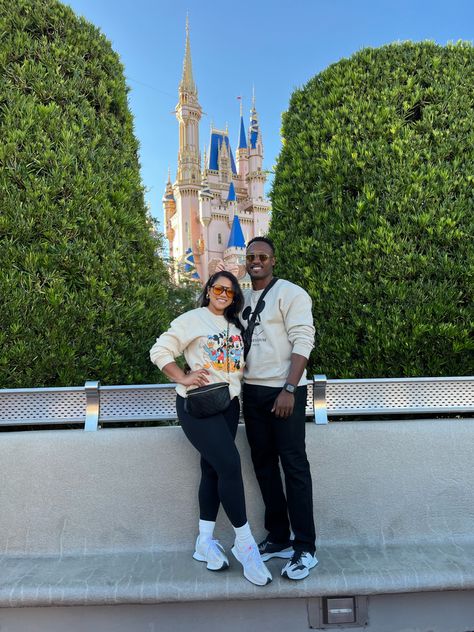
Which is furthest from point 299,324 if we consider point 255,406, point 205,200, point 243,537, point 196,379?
point 205,200

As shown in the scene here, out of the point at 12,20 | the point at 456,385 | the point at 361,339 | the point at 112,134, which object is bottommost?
the point at 456,385

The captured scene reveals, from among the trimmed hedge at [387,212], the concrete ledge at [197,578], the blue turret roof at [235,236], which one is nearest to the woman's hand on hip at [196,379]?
the concrete ledge at [197,578]

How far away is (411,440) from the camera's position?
2.81m

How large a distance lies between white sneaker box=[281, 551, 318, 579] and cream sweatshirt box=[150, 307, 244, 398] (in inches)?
36.9

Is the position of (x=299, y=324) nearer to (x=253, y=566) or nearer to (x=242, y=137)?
(x=253, y=566)

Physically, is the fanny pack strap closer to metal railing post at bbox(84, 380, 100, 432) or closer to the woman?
the woman

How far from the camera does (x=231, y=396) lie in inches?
100

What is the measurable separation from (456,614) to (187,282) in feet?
51.6

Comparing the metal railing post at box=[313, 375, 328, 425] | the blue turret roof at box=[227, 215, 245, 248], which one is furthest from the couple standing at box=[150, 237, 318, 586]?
the blue turret roof at box=[227, 215, 245, 248]

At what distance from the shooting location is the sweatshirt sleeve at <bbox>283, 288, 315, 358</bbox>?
8.13ft

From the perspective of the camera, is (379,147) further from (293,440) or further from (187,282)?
(187,282)

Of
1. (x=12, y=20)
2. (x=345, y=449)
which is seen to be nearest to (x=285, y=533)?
(x=345, y=449)

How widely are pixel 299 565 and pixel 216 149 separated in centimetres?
8074

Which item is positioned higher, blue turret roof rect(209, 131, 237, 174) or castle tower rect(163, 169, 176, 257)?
blue turret roof rect(209, 131, 237, 174)
